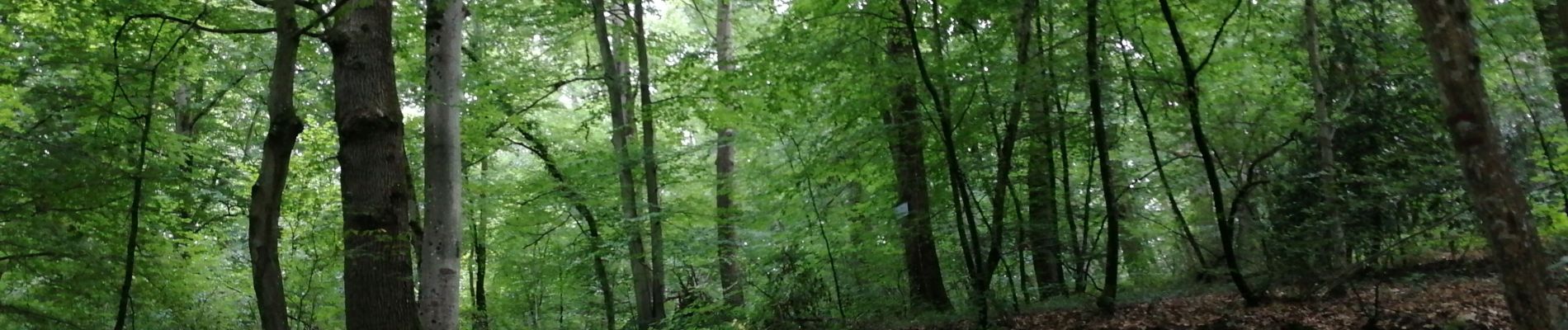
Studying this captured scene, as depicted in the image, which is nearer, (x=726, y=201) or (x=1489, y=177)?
(x=1489, y=177)

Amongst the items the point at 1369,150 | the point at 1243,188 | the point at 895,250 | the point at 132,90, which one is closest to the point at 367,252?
the point at 132,90

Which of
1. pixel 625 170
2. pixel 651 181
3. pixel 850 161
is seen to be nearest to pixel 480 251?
pixel 625 170

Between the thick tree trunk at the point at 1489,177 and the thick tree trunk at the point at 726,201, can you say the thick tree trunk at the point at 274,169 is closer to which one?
the thick tree trunk at the point at 1489,177

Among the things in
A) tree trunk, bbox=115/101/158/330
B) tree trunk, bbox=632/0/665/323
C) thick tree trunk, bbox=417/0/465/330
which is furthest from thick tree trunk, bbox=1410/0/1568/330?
tree trunk, bbox=115/101/158/330

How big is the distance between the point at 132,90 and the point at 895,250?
872 centimetres

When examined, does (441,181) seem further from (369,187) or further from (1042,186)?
(1042,186)

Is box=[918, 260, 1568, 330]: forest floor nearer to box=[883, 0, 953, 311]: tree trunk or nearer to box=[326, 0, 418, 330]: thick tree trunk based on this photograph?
box=[883, 0, 953, 311]: tree trunk

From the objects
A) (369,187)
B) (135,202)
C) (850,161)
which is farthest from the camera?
(850,161)

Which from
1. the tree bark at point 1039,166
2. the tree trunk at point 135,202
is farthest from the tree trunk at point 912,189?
the tree trunk at point 135,202

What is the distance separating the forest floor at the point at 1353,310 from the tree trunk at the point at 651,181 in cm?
480

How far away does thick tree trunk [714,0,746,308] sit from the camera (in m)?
14.6

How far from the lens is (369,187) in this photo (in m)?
6.05

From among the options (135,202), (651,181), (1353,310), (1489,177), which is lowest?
(1353,310)

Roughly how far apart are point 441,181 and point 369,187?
1.71 meters
